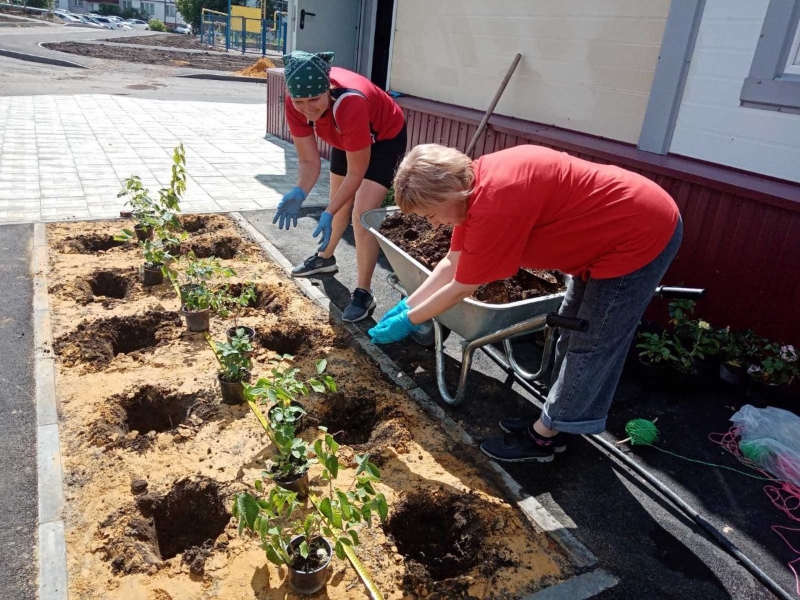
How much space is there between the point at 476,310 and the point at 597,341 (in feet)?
1.87

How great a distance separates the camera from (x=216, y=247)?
204 inches

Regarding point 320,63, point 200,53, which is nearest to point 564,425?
point 320,63

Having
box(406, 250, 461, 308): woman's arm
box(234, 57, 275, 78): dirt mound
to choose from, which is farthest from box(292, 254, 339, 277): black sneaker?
box(234, 57, 275, 78): dirt mound

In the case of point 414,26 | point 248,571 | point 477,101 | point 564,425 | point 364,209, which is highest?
point 414,26

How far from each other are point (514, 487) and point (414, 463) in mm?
483

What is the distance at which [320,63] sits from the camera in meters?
3.35

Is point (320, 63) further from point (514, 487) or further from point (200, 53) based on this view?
point (200, 53)

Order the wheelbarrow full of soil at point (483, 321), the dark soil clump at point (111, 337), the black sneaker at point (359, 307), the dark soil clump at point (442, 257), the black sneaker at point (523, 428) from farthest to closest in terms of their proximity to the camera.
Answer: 1. the black sneaker at point (359, 307)
2. the dark soil clump at point (111, 337)
3. the dark soil clump at point (442, 257)
4. the black sneaker at point (523, 428)
5. the wheelbarrow full of soil at point (483, 321)

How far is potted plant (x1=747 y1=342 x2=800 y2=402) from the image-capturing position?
3342 mm

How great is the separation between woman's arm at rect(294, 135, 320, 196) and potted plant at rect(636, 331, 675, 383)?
263 cm

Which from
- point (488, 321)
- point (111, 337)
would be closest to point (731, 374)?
point (488, 321)

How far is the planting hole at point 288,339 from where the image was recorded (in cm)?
380

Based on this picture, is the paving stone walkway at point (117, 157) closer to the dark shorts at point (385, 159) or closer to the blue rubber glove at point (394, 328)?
the dark shorts at point (385, 159)

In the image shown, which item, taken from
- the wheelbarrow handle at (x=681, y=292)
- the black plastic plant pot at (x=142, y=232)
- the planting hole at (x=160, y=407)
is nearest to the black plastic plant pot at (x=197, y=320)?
the planting hole at (x=160, y=407)
